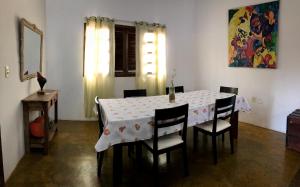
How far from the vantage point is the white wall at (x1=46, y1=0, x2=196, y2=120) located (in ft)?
14.9

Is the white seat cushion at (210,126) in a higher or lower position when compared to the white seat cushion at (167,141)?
higher

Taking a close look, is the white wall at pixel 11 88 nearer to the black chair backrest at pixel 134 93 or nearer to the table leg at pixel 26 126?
the table leg at pixel 26 126

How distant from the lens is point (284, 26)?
156 inches

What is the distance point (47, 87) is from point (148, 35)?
2.33 meters

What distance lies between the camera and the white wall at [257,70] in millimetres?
3887

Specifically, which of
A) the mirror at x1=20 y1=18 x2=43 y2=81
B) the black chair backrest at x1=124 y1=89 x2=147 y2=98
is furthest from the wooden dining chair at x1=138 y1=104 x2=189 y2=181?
the mirror at x1=20 y1=18 x2=43 y2=81

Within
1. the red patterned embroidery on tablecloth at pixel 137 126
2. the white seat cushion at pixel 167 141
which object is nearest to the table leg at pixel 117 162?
the red patterned embroidery on tablecloth at pixel 137 126

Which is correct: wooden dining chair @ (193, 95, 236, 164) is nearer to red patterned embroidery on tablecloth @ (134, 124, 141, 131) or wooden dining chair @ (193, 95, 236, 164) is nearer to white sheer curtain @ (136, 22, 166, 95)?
red patterned embroidery on tablecloth @ (134, 124, 141, 131)

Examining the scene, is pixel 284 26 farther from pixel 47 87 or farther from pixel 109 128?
pixel 47 87

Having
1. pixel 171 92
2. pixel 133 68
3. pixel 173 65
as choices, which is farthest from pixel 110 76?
pixel 171 92

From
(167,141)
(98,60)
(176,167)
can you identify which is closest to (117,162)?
(167,141)

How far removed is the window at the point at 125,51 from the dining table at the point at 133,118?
6.58 feet

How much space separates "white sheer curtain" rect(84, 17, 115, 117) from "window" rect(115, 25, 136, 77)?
0.25 metres

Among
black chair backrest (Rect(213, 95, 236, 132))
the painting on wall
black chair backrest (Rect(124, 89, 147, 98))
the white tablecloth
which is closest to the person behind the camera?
the white tablecloth
